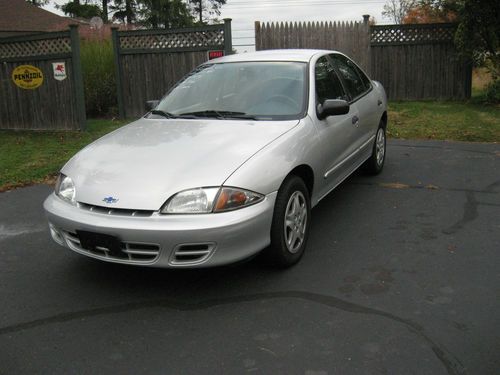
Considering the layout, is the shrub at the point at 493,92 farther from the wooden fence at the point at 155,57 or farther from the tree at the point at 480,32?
the wooden fence at the point at 155,57

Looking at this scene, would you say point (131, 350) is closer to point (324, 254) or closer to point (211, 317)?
point (211, 317)

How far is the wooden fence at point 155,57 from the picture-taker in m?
10.6

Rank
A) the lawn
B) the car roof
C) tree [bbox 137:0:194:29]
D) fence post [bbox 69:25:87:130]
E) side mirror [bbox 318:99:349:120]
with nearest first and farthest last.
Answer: side mirror [bbox 318:99:349:120] < the car roof < the lawn < fence post [bbox 69:25:87:130] < tree [bbox 137:0:194:29]

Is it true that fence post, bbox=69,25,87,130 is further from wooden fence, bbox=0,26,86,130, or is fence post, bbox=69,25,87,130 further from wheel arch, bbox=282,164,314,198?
wheel arch, bbox=282,164,314,198

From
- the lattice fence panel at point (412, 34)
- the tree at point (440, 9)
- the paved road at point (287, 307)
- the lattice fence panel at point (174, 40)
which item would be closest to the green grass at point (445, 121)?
the lattice fence panel at point (412, 34)

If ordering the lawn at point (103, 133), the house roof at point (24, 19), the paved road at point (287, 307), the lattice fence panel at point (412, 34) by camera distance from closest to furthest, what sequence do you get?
the paved road at point (287, 307) < the lawn at point (103, 133) < the lattice fence panel at point (412, 34) < the house roof at point (24, 19)

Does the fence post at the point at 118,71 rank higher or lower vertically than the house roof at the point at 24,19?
lower

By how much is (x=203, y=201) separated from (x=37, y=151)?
6.05 metres

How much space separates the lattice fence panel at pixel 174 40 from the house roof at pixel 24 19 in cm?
1468

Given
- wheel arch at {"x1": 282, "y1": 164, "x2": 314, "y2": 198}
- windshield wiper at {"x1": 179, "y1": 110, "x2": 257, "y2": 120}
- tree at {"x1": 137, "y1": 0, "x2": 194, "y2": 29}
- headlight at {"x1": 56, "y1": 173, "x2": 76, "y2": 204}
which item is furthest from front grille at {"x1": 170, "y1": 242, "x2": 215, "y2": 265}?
tree at {"x1": 137, "y1": 0, "x2": 194, "y2": 29}

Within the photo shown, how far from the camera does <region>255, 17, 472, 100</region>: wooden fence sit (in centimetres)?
1205

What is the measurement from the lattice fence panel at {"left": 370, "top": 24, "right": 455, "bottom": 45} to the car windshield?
8167 millimetres

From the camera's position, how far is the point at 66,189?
3729 millimetres

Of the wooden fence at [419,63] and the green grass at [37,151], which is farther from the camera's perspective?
the wooden fence at [419,63]
